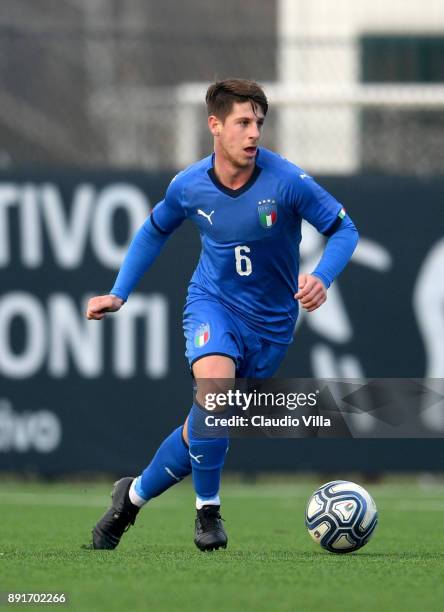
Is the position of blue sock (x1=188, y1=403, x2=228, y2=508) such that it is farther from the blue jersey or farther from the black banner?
the black banner

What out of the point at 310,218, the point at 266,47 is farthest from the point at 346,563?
the point at 266,47

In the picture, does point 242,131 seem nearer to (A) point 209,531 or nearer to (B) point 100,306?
(B) point 100,306

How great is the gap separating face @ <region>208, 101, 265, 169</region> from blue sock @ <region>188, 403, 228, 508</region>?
110 cm

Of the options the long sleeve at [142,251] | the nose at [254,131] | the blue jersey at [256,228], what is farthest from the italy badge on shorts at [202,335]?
the nose at [254,131]

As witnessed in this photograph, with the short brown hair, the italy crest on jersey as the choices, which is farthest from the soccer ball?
the short brown hair

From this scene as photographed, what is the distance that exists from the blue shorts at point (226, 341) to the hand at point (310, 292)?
0.58 meters

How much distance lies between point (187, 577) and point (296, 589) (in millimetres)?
490

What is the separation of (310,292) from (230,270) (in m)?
0.77

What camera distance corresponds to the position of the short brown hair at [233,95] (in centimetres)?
658

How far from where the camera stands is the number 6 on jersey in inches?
263

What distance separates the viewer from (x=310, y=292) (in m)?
6.02

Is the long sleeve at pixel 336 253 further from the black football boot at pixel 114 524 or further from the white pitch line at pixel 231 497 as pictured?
the white pitch line at pixel 231 497

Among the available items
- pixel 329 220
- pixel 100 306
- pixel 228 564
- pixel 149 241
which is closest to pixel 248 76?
pixel 149 241

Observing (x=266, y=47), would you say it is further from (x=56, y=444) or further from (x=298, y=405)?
(x=298, y=405)
